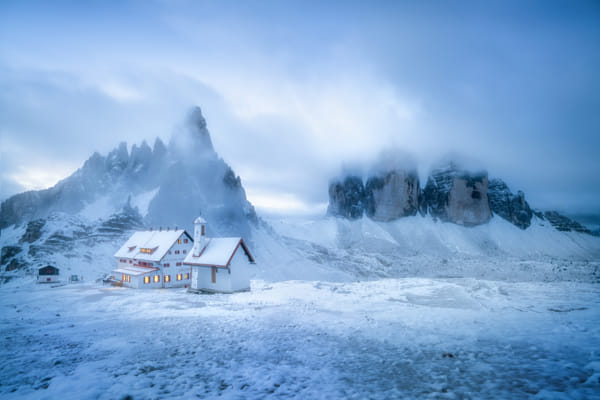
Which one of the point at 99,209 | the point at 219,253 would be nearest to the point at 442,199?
the point at 219,253

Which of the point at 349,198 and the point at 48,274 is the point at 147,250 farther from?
the point at 349,198

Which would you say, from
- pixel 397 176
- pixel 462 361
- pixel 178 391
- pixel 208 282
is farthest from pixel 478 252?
pixel 178 391

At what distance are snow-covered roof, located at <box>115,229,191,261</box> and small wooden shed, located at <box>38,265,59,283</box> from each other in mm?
9763

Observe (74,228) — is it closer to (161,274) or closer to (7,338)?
(161,274)

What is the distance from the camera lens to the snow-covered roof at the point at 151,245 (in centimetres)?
3519

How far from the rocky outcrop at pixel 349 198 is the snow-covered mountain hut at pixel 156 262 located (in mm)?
101876

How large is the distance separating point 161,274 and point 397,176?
110 meters

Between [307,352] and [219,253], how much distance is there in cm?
2151

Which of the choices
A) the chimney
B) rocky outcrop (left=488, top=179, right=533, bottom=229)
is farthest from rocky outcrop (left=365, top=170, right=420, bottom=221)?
the chimney

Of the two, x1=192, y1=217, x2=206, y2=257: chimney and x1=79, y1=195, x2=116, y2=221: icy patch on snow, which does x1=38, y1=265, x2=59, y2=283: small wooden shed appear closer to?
x1=192, y1=217, x2=206, y2=257: chimney

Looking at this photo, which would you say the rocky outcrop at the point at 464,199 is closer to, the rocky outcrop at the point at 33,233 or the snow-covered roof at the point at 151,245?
the snow-covered roof at the point at 151,245

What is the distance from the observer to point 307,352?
33.9 ft

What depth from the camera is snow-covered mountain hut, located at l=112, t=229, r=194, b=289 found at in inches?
1325

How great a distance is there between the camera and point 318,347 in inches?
432
